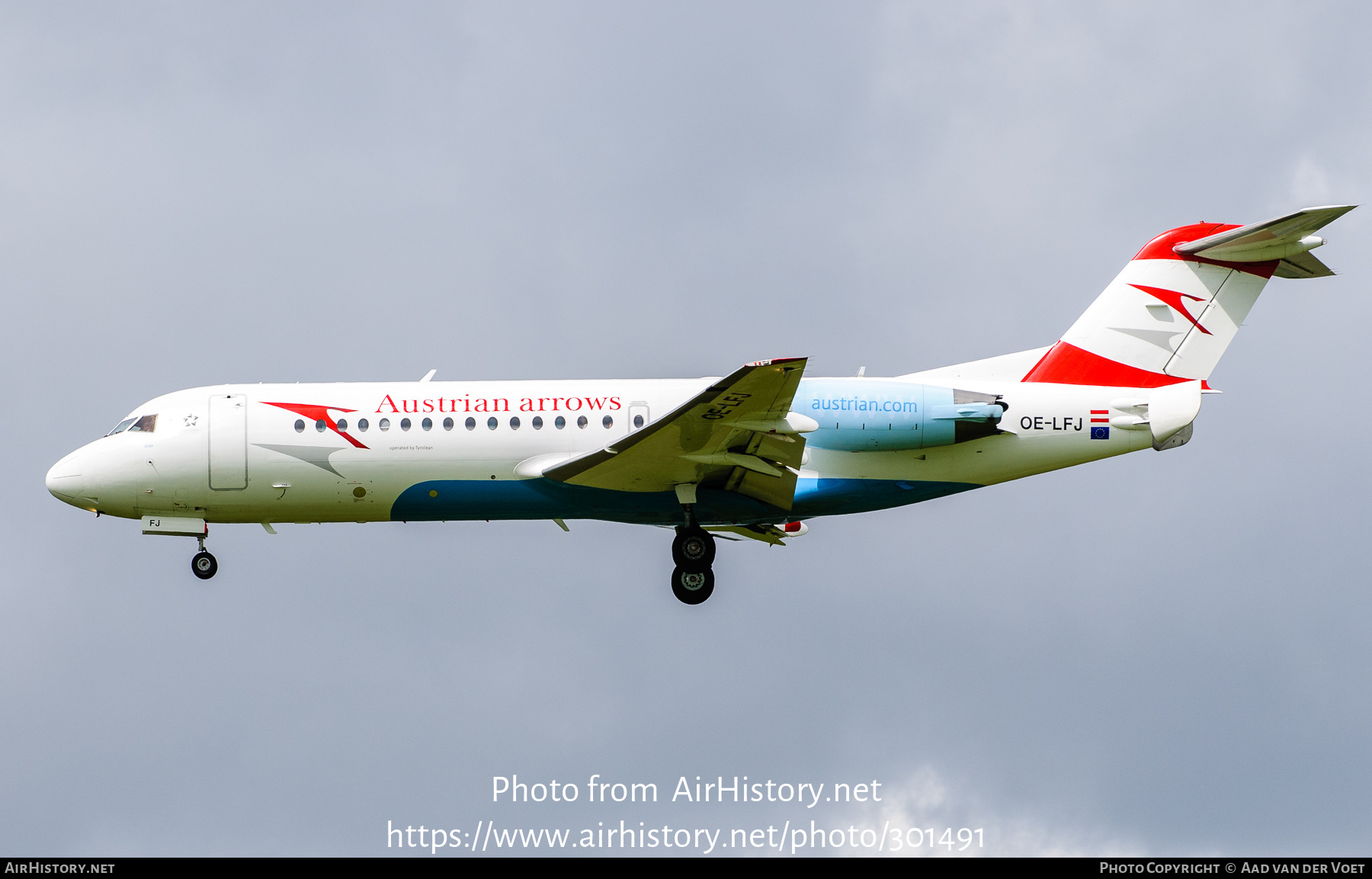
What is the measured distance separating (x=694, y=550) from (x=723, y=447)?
2283mm

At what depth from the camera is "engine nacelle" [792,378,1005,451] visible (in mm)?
22750

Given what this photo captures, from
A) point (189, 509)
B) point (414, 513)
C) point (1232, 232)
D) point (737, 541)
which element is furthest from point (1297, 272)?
point (189, 509)

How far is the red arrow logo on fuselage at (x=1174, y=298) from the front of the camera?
81.0ft

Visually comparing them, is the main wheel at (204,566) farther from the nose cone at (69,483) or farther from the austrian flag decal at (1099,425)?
the austrian flag decal at (1099,425)

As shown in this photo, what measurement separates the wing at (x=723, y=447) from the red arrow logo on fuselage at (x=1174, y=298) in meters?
7.46

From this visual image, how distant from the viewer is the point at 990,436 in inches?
913

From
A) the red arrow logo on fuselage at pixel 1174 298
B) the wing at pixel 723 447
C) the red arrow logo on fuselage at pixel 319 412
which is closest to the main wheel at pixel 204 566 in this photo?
the red arrow logo on fuselage at pixel 319 412

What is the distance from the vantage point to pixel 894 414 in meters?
22.8

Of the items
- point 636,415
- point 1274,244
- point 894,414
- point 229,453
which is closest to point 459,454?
point 636,415

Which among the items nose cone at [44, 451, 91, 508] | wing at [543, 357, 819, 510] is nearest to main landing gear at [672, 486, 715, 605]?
wing at [543, 357, 819, 510]

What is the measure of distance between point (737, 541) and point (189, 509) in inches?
373

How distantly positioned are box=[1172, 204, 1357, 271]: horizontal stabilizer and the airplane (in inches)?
1.9

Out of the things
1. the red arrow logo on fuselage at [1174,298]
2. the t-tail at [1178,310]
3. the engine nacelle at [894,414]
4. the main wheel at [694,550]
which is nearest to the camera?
the engine nacelle at [894,414]

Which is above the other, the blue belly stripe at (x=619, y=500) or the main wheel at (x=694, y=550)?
the blue belly stripe at (x=619, y=500)
